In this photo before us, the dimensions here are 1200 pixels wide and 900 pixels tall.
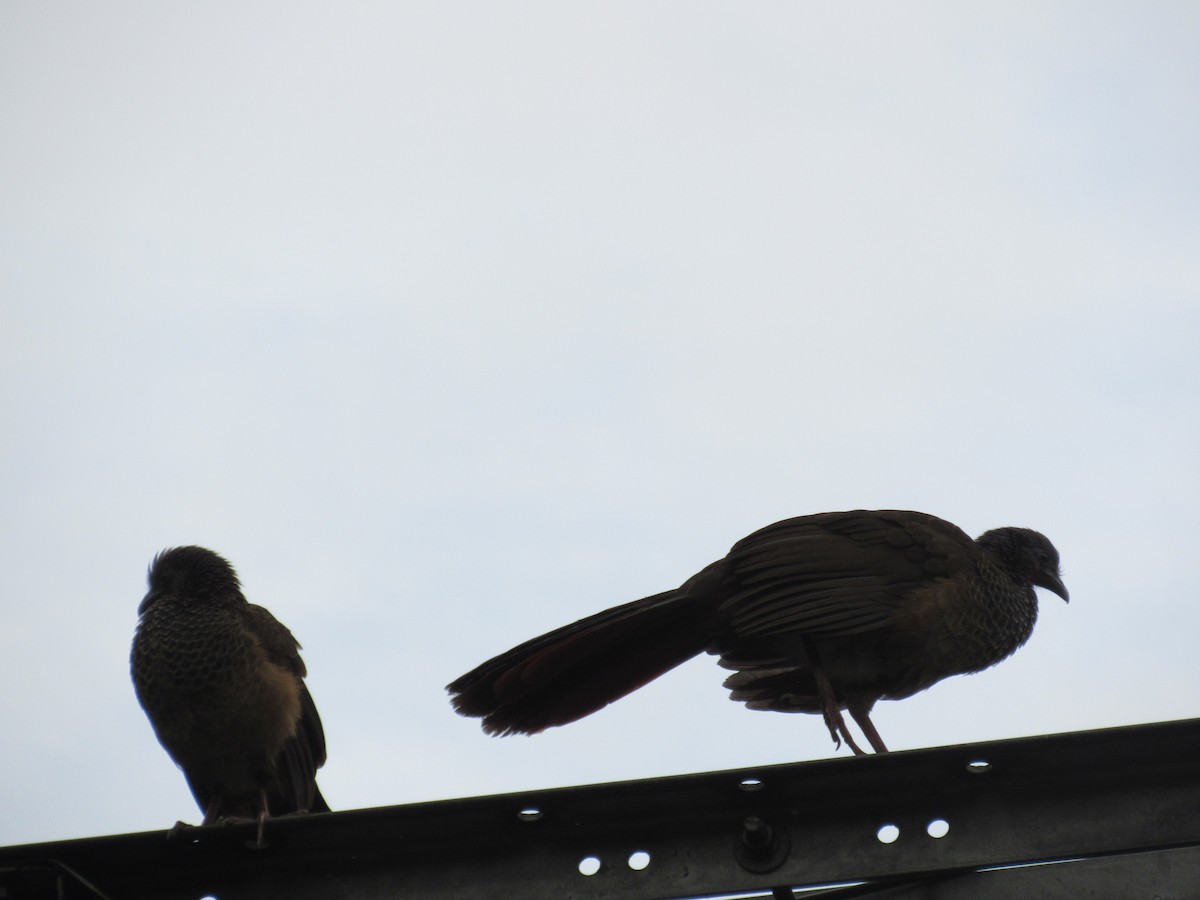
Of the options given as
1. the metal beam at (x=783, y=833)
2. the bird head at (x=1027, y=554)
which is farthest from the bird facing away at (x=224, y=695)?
the bird head at (x=1027, y=554)

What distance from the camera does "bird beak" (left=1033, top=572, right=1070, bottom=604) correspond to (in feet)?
20.3

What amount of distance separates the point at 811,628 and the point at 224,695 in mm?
2379

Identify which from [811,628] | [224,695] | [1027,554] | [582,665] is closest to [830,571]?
[811,628]

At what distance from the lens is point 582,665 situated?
4988mm

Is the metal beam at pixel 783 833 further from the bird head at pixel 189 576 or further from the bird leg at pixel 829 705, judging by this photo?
the bird head at pixel 189 576

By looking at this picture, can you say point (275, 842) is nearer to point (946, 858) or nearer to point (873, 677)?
point (946, 858)

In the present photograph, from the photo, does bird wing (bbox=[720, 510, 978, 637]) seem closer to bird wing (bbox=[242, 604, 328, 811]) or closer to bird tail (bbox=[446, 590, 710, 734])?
bird tail (bbox=[446, 590, 710, 734])

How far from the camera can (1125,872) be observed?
2955 mm

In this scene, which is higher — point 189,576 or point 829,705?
point 189,576

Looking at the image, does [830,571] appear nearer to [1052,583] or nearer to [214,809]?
[1052,583]

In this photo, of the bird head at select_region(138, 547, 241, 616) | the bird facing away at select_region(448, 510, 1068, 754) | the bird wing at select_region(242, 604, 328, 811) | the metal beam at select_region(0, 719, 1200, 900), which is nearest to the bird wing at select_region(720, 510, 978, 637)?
the bird facing away at select_region(448, 510, 1068, 754)

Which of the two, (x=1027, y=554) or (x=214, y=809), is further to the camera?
(x=1027, y=554)

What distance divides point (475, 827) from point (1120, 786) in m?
1.51

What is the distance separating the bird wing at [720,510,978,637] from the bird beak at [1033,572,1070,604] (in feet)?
2.41
